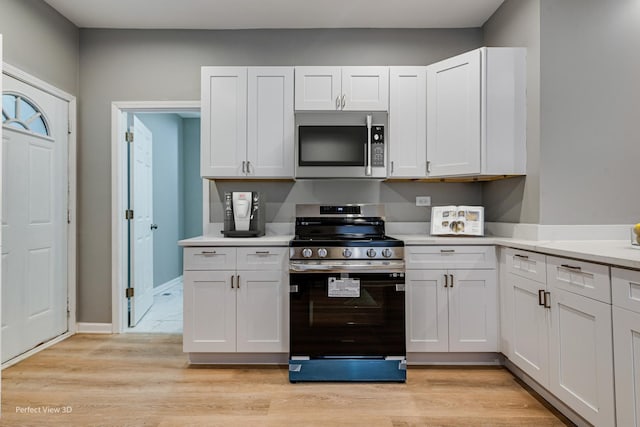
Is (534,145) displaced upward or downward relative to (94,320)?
upward

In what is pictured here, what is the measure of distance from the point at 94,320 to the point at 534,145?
3.87m

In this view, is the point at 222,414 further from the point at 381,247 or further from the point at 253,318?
the point at 381,247

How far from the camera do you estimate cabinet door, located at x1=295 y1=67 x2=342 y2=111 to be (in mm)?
2867

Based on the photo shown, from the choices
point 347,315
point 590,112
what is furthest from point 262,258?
point 590,112

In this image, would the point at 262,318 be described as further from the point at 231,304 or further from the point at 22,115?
the point at 22,115

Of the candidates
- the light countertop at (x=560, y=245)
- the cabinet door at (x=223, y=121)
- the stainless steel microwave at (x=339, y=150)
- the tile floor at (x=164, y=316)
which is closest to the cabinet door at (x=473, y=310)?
the light countertop at (x=560, y=245)

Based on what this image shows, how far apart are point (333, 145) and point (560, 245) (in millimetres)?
1599

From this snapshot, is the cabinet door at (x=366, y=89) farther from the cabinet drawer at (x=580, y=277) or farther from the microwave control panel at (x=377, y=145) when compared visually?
the cabinet drawer at (x=580, y=277)

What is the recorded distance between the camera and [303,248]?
7.88 ft

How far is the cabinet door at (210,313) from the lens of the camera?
8.41ft

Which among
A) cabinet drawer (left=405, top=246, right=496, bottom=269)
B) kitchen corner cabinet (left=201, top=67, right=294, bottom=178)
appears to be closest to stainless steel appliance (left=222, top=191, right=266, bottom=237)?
kitchen corner cabinet (left=201, top=67, right=294, bottom=178)

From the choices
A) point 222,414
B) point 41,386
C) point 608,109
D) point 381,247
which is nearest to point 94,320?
point 41,386

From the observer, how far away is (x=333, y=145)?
275 cm

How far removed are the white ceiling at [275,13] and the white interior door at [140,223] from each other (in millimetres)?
884
